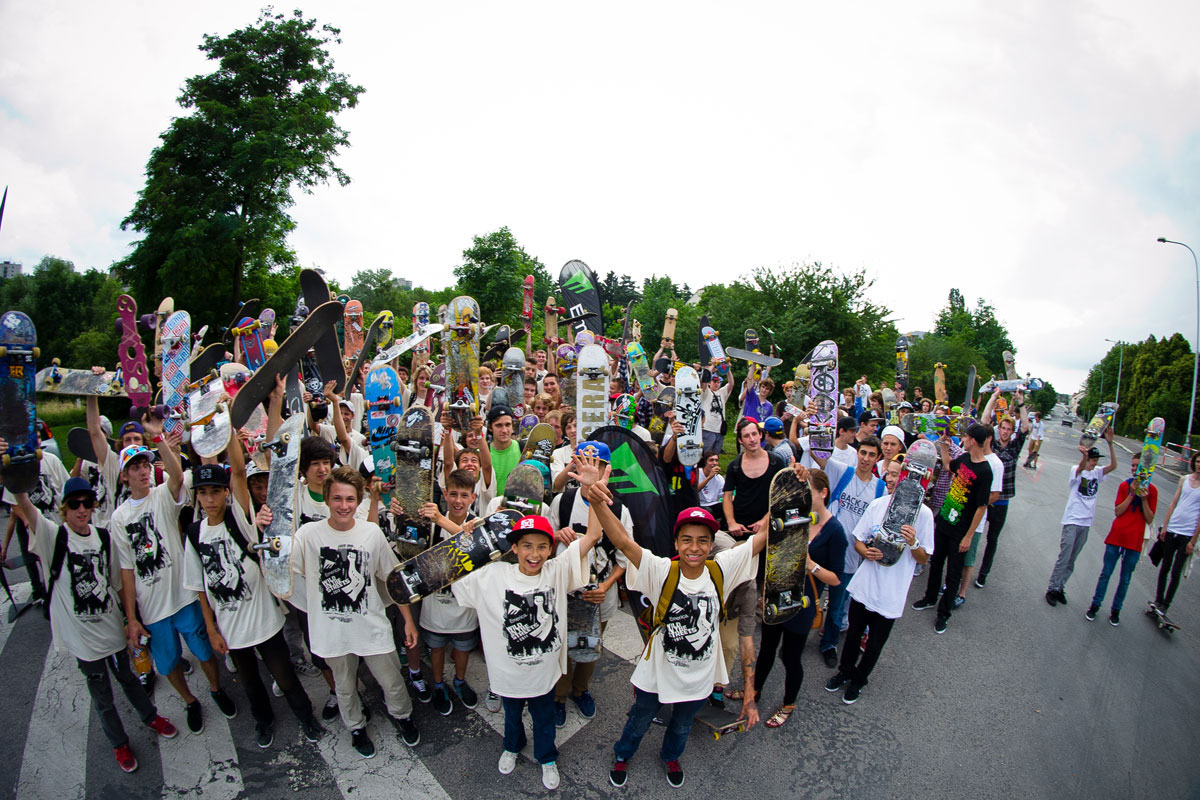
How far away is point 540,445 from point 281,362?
2.24 m

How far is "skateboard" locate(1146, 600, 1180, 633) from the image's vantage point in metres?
5.83

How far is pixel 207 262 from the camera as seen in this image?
59.0 feet

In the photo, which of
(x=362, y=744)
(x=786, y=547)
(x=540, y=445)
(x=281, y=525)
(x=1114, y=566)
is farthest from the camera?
(x=1114, y=566)

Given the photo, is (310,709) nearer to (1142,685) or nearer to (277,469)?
(277,469)

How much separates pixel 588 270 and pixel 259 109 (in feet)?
51.0

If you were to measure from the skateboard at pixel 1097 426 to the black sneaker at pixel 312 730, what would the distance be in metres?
8.00

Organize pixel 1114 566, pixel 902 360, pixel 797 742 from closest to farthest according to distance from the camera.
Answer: pixel 797 742 → pixel 1114 566 → pixel 902 360

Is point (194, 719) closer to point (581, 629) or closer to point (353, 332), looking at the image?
point (581, 629)

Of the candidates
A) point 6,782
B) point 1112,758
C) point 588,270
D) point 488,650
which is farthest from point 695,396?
point 588,270

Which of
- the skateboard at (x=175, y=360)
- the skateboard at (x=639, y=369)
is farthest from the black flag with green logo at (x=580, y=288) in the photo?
the skateboard at (x=175, y=360)

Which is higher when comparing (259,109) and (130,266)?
(259,109)

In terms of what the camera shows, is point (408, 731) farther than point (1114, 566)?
No

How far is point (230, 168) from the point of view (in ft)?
60.2

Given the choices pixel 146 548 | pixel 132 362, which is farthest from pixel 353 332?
pixel 146 548
